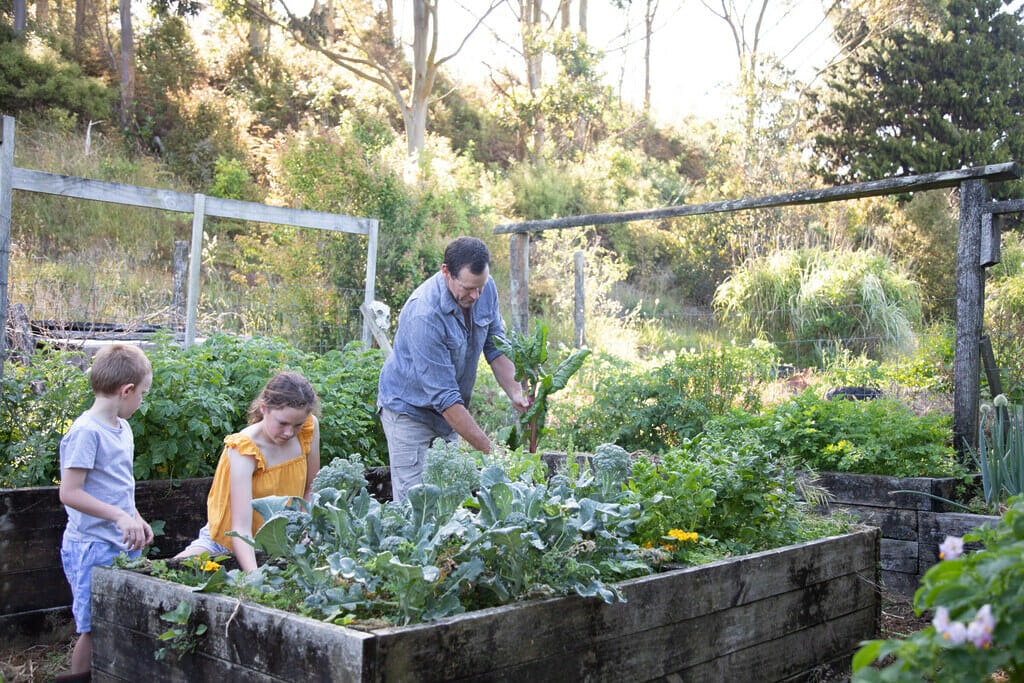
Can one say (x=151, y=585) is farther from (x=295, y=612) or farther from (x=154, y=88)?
(x=154, y=88)

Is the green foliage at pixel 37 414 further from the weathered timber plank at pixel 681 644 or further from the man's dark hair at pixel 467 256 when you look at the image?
the weathered timber plank at pixel 681 644

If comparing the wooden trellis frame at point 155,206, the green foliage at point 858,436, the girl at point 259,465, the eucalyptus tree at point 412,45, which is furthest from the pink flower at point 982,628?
the eucalyptus tree at point 412,45

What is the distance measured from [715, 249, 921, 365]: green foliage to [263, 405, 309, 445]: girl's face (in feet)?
29.9

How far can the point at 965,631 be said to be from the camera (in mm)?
1257

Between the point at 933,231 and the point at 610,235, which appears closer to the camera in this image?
the point at 933,231

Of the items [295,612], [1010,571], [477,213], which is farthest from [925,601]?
[477,213]

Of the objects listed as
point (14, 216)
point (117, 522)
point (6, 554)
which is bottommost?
point (6, 554)

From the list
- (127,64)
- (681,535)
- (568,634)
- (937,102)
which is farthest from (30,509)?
(127,64)

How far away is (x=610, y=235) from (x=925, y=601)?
21465mm

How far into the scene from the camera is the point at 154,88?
72.9ft

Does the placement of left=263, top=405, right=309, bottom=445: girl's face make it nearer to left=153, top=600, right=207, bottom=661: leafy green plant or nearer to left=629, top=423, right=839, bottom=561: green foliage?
left=153, top=600, right=207, bottom=661: leafy green plant

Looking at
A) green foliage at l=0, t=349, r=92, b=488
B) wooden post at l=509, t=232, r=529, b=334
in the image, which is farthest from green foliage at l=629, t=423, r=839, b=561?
wooden post at l=509, t=232, r=529, b=334

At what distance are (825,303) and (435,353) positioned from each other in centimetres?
962

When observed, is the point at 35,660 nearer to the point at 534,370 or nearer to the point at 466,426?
the point at 466,426
